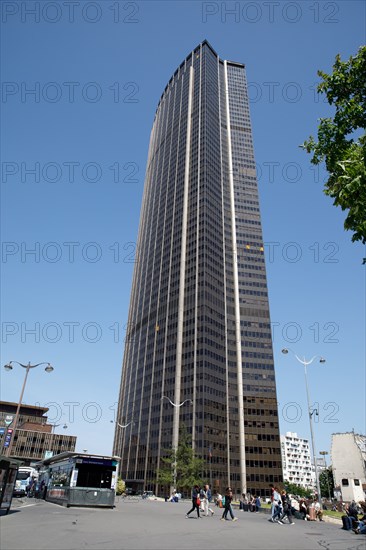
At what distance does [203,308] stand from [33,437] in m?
77.1

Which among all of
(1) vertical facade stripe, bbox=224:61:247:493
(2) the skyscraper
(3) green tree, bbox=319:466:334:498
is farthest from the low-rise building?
(3) green tree, bbox=319:466:334:498

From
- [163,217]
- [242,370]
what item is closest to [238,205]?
[163,217]

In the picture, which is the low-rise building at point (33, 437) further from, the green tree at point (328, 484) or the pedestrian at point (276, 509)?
the pedestrian at point (276, 509)

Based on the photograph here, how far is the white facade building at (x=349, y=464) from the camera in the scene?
80688 mm

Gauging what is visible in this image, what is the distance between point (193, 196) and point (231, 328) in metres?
52.5

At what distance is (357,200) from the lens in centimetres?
960

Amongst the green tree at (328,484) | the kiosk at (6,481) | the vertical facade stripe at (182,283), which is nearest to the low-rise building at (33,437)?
the vertical facade stripe at (182,283)

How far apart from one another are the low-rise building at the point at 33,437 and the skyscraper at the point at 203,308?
69.0 ft

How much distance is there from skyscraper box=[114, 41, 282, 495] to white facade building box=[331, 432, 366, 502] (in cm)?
2828

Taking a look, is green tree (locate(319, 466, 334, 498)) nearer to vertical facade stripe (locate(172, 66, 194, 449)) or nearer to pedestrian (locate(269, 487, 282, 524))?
vertical facade stripe (locate(172, 66, 194, 449))

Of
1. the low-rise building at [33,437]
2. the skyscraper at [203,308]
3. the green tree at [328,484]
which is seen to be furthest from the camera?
the low-rise building at [33,437]

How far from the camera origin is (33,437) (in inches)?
5251

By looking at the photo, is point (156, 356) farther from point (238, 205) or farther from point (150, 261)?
point (238, 205)

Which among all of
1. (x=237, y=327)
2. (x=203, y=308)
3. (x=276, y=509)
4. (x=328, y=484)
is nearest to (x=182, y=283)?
(x=203, y=308)
